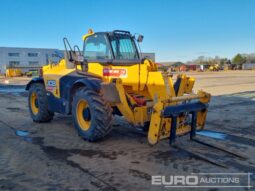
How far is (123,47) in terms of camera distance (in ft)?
22.7

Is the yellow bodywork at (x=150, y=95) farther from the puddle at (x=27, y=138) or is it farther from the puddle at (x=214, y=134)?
the puddle at (x=27, y=138)

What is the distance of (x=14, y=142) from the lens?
656 centimetres

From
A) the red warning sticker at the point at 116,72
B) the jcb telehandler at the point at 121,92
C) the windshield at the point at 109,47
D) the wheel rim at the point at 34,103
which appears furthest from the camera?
the wheel rim at the point at 34,103

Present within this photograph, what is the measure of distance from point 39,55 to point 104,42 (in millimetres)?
90456

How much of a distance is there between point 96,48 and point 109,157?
9.10 ft

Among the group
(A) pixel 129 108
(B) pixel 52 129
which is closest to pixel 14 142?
(B) pixel 52 129

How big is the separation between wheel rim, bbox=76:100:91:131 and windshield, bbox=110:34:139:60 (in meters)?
1.34

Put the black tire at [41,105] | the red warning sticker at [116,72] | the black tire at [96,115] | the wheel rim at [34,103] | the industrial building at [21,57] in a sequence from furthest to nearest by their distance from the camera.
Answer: the industrial building at [21,57], the wheel rim at [34,103], the black tire at [41,105], the red warning sticker at [116,72], the black tire at [96,115]

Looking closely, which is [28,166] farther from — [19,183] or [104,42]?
[104,42]

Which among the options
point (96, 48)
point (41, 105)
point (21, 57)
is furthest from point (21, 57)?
point (96, 48)

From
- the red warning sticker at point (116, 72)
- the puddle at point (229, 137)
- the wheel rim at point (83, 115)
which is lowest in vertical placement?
the puddle at point (229, 137)

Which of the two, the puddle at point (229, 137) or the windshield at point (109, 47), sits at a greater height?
the windshield at point (109, 47)

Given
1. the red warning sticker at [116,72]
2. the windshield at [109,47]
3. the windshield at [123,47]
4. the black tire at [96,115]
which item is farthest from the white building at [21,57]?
the black tire at [96,115]

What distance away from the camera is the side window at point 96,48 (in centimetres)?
665
